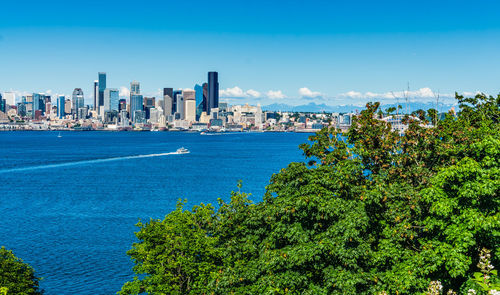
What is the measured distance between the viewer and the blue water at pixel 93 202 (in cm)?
3988

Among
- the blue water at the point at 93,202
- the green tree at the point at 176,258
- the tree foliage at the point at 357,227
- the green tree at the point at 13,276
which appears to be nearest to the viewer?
the tree foliage at the point at 357,227

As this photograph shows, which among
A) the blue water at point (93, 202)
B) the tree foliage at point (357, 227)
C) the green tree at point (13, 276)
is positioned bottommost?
the blue water at point (93, 202)

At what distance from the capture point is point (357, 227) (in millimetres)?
18906

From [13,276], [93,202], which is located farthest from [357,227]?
[93,202]


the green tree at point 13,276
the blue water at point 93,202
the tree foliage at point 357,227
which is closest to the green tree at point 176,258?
the tree foliage at point 357,227

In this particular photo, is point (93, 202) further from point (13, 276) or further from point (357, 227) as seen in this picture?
point (357, 227)

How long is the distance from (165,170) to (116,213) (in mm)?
46236

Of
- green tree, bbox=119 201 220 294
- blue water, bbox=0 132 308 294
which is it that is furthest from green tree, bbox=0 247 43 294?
blue water, bbox=0 132 308 294

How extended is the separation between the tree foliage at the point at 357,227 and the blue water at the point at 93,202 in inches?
541

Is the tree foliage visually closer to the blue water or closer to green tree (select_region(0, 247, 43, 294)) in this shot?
green tree (select_region(0, 247, 43, 294))

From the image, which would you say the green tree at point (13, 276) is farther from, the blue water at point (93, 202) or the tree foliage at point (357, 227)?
the blue water at point (93, 202)

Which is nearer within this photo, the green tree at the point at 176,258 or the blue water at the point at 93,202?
the green tree at the point at 176,258

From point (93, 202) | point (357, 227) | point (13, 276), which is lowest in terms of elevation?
point (93, 202)

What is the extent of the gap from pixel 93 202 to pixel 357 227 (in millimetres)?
54466
